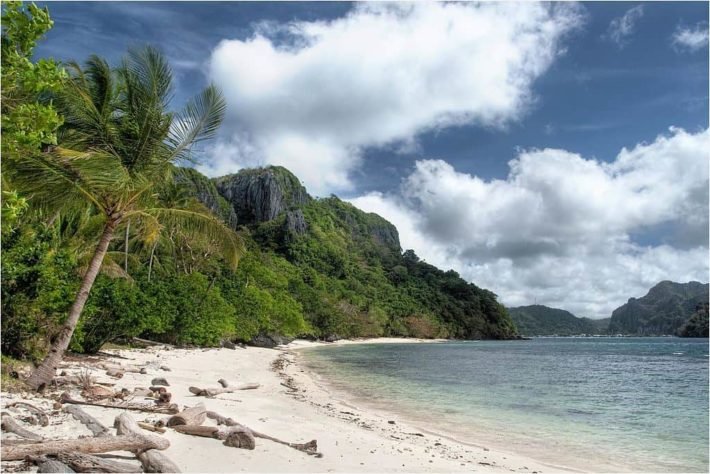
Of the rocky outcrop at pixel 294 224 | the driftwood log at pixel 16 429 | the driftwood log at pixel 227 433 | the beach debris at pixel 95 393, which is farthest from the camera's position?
the rocky outcrop at pixel 294 224

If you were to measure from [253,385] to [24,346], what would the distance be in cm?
634

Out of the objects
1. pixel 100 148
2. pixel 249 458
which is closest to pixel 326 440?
pixel 249 458

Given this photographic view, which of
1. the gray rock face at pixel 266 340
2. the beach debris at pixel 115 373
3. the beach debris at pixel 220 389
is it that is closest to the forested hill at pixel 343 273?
the gray rock face at pixel 266 340

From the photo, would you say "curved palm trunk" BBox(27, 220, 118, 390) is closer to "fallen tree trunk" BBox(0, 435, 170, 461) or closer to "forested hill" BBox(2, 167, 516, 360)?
"forested hill" BBox(2, 167, 516, 360)

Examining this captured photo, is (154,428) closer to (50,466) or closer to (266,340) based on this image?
(50,466)

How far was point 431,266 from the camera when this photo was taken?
155125mm

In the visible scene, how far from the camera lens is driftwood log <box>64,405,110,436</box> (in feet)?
Result: 19.7

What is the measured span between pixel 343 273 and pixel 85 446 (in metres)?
111

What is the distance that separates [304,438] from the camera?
8.13 m

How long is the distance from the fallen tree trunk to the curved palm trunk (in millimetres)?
4492

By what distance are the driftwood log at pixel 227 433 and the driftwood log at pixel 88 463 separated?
1.69m

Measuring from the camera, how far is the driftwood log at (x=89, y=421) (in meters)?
6.02

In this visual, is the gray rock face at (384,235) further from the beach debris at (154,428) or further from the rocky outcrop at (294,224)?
the beach debris at (154,428)

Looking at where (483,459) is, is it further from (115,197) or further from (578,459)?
(115,197)
